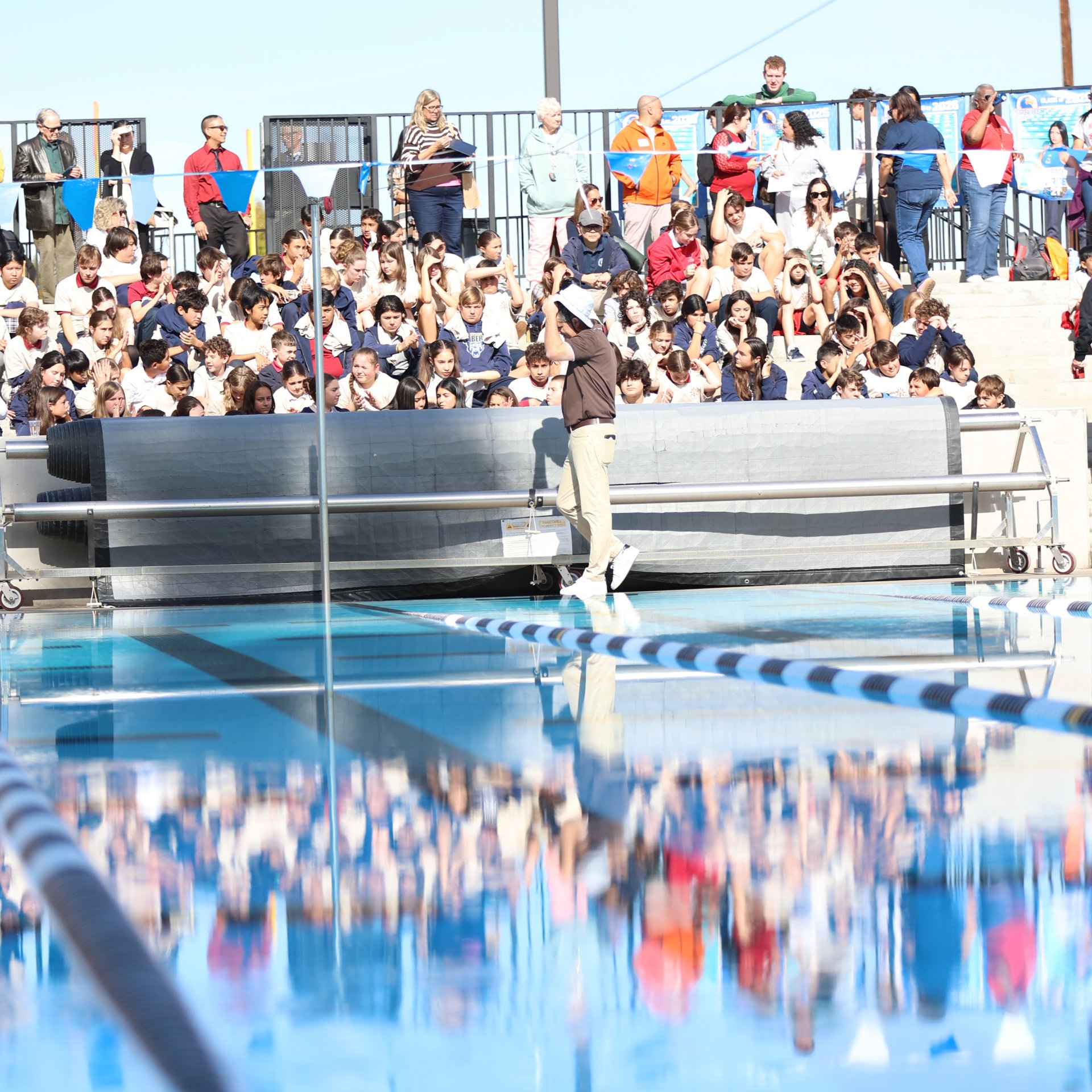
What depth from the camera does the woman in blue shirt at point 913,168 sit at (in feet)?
57.4

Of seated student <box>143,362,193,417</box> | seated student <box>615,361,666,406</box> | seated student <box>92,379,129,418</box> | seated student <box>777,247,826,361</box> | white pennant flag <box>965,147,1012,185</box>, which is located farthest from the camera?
white pennant flag <box>965,147,1012,185</box>

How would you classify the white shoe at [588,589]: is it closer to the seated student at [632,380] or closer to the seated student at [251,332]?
the seated student at [632,380]

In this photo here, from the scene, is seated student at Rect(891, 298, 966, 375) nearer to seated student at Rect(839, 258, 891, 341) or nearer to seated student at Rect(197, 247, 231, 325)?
seated student at Rect(839, 258, 891, 341)

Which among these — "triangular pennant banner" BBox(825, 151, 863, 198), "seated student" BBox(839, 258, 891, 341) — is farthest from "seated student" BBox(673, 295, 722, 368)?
"triangular pennant banner" BBox(825, 151, 863, 198)

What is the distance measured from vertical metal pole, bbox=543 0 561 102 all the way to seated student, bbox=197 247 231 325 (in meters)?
4.44

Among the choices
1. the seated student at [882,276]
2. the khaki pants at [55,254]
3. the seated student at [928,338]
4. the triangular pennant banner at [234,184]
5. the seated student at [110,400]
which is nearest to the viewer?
the seated student at [110,400]

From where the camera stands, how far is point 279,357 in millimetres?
13773

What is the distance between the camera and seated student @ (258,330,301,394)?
13.7 m

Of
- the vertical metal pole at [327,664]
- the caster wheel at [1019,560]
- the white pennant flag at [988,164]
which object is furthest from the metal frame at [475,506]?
the white pennant flag at [988,164]

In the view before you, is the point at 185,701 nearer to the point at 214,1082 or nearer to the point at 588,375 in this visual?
the point at 214,1082

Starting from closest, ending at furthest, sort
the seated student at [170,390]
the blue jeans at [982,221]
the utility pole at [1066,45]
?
the seated student at [170,390] < the blue jeans at [982,221] < the utility pole at [1066,45]

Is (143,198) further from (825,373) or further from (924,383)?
(924,383)

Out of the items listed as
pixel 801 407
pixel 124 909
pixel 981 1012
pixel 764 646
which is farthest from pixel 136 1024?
pixel 801 407

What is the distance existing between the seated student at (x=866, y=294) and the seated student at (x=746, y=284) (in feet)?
2.22
